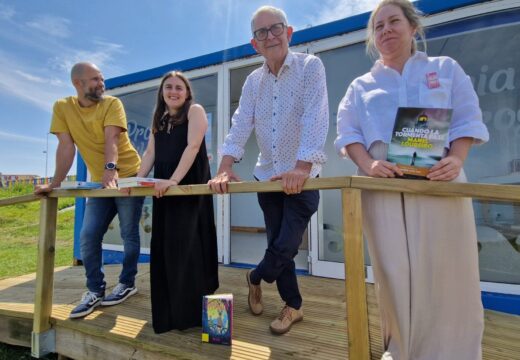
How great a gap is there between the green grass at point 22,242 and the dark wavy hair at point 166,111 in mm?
2079

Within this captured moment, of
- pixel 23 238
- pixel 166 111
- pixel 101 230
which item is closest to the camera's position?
pixel 166 111

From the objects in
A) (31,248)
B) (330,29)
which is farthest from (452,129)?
(31,248)

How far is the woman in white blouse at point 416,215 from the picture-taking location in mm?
1111

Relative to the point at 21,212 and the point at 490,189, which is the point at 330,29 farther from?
the point at 21,212

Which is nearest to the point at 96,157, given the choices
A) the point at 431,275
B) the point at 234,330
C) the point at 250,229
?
the point at 234,330

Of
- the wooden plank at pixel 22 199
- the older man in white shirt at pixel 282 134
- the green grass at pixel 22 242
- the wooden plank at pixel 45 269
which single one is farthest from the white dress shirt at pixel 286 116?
the green grass at pixel 22 242

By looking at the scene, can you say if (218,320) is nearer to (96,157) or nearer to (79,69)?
(96,157)

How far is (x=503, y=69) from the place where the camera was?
245 centimetres

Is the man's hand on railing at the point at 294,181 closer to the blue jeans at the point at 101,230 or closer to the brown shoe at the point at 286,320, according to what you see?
the brown shoe at the point at 286,320

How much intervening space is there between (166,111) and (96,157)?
67cm

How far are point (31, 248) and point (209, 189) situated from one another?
30.0 ft

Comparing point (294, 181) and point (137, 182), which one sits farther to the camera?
point (137, 182)

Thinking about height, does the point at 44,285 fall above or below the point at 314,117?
below

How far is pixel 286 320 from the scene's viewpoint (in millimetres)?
1788
